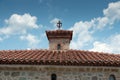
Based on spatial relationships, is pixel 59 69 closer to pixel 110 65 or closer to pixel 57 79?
pixel 57 79

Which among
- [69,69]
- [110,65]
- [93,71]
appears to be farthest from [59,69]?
[110,65]

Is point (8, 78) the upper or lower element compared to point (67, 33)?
lower

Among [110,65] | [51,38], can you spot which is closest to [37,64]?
[110,65]

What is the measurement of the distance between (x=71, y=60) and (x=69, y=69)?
60cm

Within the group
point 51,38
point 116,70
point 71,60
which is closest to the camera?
point 71,60

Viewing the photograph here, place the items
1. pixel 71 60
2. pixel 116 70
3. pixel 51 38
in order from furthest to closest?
pixel 51 38 → pixel 116 70 → pixel 71 60

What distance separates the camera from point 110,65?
404 inches

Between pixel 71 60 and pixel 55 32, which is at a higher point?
pixel 55 32

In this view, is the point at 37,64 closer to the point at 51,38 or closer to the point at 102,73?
the point at 102,73

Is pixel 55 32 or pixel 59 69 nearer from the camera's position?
pixel 59 69

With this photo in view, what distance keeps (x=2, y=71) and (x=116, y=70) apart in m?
5.11

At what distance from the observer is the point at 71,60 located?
392 inches

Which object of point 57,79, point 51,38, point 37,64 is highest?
point 51,38

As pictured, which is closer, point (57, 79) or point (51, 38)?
point (57, 79)
